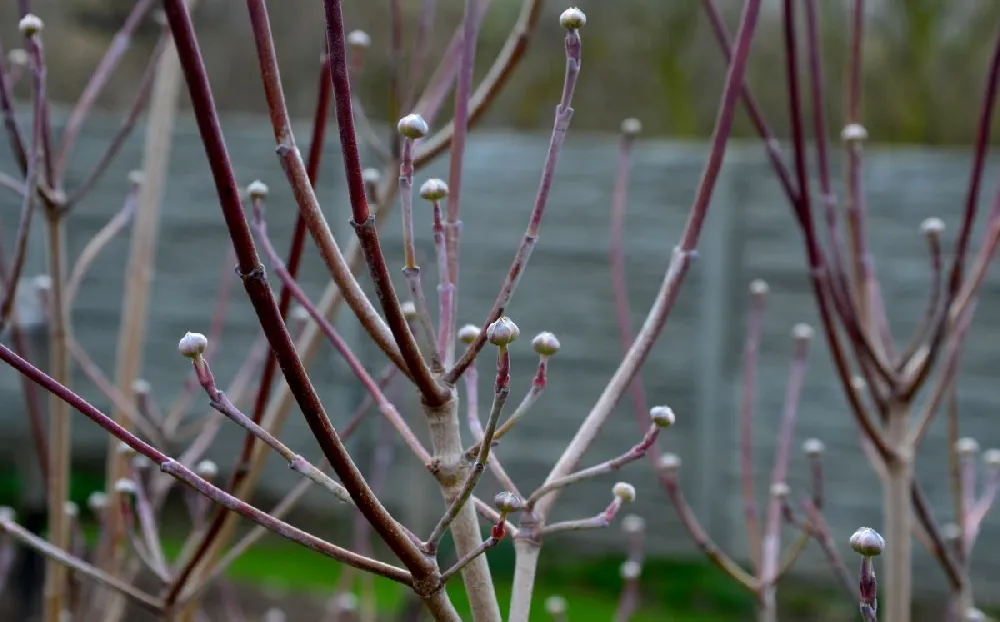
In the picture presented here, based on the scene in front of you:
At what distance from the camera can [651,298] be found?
434 cm

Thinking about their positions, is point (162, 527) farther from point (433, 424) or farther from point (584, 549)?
point (433, 424)

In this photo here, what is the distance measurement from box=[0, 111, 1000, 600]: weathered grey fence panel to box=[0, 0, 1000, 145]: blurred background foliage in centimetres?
256

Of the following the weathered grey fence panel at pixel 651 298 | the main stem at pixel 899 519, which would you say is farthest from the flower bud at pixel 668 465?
the weathered grey fence panel at pixel 651 298

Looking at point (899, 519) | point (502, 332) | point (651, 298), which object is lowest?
point (651, 298)

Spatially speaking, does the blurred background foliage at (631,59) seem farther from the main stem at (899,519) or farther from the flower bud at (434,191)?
the flower bud at (434,191)

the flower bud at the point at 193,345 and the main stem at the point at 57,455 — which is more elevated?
the flower bud at the point at 193,345

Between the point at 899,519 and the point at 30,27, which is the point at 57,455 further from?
the point at 899,519

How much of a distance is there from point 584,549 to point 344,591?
2975 mm

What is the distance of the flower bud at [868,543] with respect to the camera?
0.49 meters

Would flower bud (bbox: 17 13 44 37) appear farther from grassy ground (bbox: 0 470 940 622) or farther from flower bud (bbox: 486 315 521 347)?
grassy ground (bbox: 0 470 940 622)

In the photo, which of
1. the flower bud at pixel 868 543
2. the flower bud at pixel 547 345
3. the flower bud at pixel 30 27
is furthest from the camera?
the flower bud at pixel 30 27

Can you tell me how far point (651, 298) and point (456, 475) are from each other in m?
3.76

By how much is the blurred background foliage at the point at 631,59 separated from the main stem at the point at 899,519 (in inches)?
236

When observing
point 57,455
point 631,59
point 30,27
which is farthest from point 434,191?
point 631,59
